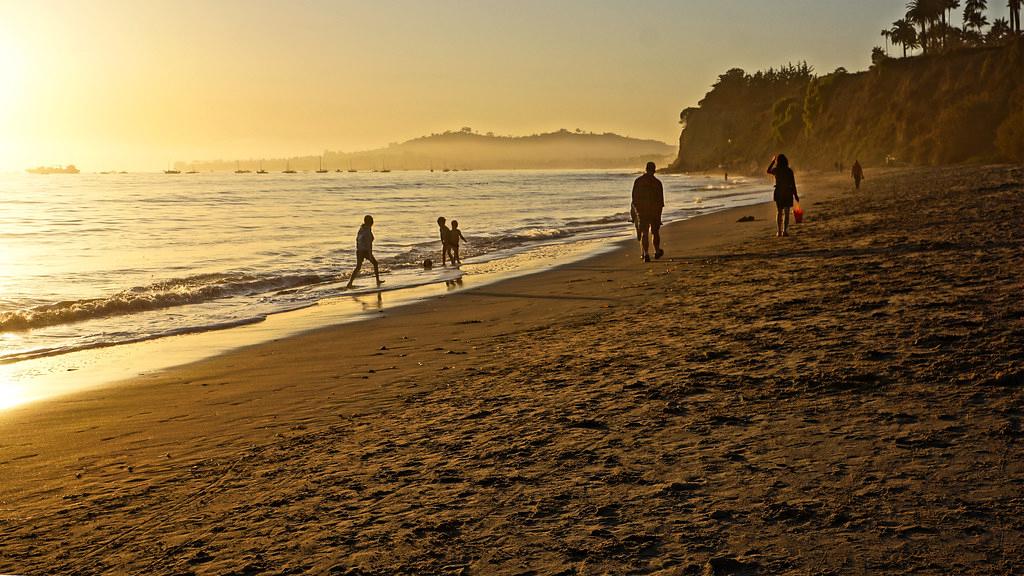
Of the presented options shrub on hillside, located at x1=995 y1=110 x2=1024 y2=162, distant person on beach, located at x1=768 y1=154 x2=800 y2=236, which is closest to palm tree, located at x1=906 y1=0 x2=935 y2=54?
shrub on hillside, located at x1=995 y1=110 x2=1024 y2=162

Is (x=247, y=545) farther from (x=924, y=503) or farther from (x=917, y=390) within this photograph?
(x=917, y=390)

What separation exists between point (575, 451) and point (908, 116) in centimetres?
8685

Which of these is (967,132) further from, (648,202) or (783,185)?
(648,202)

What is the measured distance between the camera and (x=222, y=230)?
3550cm

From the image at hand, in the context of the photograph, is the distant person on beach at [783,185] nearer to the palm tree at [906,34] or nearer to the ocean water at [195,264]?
the ocean water at [195,264]

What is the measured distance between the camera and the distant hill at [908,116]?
67875 mm

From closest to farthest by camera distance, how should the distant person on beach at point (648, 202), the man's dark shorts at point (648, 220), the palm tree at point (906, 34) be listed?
the distant person on beach at point (648, 202)
the man's dark shorts at point (648, 220)
the palm tree at point (906, 34)

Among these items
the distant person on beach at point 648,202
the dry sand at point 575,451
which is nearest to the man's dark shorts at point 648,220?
the distant person on beach at point 648,202

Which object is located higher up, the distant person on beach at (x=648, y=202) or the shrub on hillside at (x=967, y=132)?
the shrub on hillside at (x=967, y=132)

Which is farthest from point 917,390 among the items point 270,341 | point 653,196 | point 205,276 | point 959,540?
point 205,276

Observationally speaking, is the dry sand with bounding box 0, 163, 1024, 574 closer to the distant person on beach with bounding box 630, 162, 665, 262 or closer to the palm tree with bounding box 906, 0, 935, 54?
the distant person on beach with bounding box 630, 162, 665, 262

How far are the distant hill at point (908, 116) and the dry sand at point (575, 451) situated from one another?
58.7 meters

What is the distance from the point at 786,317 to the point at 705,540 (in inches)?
206

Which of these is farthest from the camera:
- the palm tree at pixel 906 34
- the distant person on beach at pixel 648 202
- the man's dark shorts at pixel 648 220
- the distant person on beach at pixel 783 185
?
the palm tree at pixel 906 34
